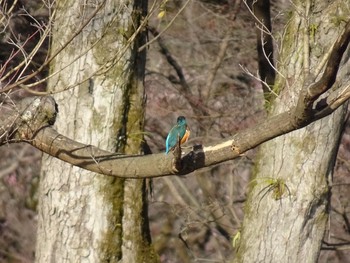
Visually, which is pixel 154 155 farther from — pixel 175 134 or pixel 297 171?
pixel 297 171

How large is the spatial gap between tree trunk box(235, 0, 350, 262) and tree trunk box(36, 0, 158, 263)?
87 centimetres

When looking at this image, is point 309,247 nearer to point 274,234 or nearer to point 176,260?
point 274,234

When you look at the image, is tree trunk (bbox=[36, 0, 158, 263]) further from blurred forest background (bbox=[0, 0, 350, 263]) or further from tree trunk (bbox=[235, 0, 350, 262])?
blurred forest background (bbox=[0, 0, 350, 263])

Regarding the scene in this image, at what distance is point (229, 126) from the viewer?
11.4m

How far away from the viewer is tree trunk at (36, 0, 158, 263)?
6457 millimetres

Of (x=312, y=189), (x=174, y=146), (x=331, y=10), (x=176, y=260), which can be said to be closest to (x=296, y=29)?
(x=331, y=10)

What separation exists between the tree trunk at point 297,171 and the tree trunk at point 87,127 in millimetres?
869

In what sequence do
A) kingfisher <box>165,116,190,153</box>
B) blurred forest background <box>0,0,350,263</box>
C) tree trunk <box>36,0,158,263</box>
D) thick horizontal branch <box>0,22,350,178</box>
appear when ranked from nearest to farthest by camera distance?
thick horizontal branch <box>0,22,350,178</box> → kingfisher <box>165,116,190,153</box> → tree trunk <box>36,0,158,263</box> → blurred forest background <box>0,0,350,263</box>

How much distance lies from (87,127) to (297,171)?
1270 mm

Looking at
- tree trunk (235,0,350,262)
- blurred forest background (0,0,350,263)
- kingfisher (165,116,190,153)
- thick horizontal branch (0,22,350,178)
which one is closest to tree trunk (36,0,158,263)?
thick horizontal branch (0,22,350,178)

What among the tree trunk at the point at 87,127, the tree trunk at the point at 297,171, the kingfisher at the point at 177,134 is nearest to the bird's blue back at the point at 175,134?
the kingfisher at the point at 177,134

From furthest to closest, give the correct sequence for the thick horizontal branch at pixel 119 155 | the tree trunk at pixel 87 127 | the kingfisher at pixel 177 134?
the tree trunk at pixel 87 127, the kingfisher at pixel 177 134, the thick horizontal branch at pixel 119 155

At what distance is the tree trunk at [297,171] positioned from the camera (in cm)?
666

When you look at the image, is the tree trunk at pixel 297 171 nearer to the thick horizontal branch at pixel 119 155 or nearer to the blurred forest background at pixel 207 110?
the thick horizontal branch at pixel 119 155
